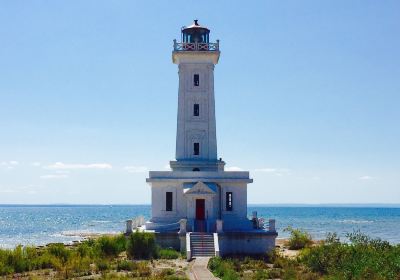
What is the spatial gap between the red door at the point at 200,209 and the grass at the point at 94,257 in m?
4.15

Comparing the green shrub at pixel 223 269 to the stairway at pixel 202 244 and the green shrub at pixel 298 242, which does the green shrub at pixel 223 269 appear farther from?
the green shrub at pixel 298 242

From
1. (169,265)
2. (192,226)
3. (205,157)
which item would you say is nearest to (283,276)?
(169,265)

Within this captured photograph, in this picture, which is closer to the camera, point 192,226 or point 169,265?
point 169,265

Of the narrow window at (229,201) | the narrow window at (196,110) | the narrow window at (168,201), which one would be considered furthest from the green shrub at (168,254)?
the narrow window at (196,110)

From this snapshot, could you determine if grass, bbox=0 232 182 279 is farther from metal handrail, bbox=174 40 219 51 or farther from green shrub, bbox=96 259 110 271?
metal handrail, bbox=174 40 219 51

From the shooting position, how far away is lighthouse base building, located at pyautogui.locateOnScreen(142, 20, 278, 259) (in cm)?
3325

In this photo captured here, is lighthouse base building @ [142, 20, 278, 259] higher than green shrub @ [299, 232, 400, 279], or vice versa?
lighthouse base building @ [142, 20, 278, 259]

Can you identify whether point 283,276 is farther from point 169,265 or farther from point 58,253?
point 58,253

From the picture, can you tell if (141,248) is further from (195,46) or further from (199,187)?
Answer: (195,46)

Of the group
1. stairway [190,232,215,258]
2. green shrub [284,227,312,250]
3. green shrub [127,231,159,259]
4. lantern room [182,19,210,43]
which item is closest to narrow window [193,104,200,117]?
lantern room [182,19,210,43]

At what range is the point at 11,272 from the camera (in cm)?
2514

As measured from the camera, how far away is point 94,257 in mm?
29156

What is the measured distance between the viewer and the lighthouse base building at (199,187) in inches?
1309

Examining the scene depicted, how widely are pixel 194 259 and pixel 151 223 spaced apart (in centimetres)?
724
